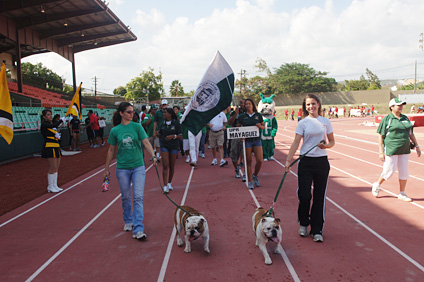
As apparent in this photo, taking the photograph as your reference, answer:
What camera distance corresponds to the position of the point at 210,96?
5707mm

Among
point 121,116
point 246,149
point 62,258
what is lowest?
point 62,258

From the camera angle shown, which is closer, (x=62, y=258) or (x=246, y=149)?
(x=62, y=258)

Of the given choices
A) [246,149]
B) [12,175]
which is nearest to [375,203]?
[246,149]

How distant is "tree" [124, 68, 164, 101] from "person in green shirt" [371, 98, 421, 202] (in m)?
58.7

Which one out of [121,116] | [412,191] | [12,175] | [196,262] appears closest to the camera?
[196,262]

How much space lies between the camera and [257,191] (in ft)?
23.1

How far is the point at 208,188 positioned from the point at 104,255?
142 inches

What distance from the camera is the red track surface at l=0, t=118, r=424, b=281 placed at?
3596 millimetres

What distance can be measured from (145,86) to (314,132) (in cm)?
6067

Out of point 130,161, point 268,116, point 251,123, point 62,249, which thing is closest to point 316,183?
point 130,161

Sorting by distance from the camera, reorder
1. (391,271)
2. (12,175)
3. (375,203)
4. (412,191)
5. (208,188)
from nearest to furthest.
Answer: (391,271)
(375,203)
(412,191)
(208,188)
(12,175)

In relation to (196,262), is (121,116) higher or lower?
higher

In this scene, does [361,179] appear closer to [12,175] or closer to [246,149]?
[246,149]

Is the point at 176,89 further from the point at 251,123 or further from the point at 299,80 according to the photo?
the point at 251,123
